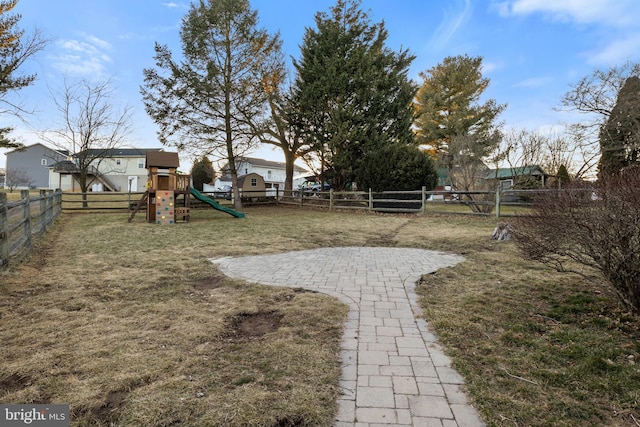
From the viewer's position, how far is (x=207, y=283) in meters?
4.92

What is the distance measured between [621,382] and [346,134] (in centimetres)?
1683

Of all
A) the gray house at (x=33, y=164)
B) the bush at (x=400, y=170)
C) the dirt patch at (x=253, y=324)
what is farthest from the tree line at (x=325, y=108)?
the gray house at (x=33, y=164)

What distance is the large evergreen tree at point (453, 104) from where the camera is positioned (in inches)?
1113

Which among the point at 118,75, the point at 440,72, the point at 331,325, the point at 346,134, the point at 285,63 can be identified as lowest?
the point at 331,325

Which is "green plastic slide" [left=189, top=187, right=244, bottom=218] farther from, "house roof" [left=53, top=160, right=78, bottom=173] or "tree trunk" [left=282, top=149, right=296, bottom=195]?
"house roof" [left=53, top=160, right=78, bottom=173]

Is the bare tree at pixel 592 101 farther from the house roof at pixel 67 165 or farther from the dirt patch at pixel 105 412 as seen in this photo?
the house roof at pixel 67 165

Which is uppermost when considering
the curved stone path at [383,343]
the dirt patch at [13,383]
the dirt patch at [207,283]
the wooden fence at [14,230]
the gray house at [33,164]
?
the gray house at [33,164]

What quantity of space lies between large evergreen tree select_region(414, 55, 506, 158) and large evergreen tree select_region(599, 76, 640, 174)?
29.4ft

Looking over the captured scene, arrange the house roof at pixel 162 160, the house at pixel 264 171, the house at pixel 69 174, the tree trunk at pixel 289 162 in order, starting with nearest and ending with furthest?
the house roof at pixel 162 160 < the tree trunk at pixel 289 162 < the house at pixel 69 174 < the house at pixel 264 171

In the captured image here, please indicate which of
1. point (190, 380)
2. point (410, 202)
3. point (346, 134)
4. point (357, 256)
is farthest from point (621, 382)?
point (346, 134)

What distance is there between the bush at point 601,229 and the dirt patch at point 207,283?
390 centimetres

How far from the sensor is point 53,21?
12773 mm

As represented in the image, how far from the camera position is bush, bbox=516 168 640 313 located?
2979mm

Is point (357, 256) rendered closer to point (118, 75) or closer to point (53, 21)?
point (53, 21)
